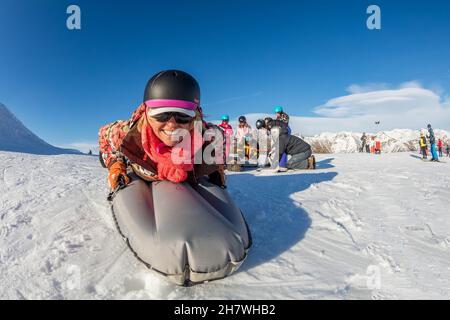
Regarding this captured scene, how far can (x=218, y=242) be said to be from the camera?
2.36 meters

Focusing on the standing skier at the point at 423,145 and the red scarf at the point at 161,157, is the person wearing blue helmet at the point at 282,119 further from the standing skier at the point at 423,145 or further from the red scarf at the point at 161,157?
the standing skier at the point at 423,145

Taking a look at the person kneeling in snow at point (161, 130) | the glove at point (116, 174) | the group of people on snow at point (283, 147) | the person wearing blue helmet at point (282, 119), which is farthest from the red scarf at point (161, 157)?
the person wearing blue helmet at point (282, 119)

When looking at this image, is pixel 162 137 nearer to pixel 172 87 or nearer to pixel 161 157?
pixel 161 157

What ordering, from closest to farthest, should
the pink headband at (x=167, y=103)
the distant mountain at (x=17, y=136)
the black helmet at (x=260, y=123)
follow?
1. the pink headband at (x=167, y=103)
2. the black helmet at (x=260, y=123)
3. the distant mountain at (x=17, y=136)

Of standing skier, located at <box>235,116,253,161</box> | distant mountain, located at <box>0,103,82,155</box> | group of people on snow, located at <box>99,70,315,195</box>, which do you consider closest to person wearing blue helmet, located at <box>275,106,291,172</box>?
standing skier, located at <box>235,116,253,161</box>

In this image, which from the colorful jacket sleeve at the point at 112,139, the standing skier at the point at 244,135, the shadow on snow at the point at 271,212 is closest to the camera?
the shadow on snow at the point at 271,212

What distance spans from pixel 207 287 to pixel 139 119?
1.79m

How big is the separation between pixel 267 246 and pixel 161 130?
158 centimetres

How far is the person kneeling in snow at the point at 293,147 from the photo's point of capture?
8672 mm

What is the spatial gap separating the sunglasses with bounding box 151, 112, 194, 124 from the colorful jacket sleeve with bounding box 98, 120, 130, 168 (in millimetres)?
487

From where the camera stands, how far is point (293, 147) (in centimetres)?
874

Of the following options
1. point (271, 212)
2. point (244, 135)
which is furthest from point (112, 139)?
point (244, 135)

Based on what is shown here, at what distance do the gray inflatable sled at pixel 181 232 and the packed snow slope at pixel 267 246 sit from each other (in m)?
0.17

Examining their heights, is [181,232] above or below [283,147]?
below
